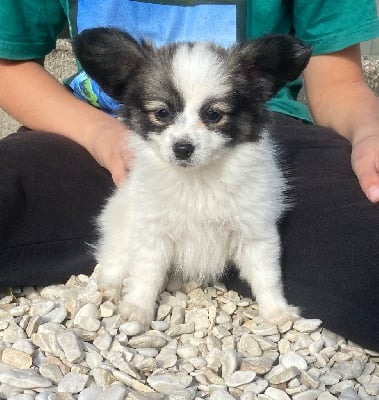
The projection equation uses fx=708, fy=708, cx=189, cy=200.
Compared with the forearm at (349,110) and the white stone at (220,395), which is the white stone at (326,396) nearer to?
the white stone at (220,395)

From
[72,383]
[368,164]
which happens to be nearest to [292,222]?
[368,164]

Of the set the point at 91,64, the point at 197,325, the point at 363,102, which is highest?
the point at 91,64

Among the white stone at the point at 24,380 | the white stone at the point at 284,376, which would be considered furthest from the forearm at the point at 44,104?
the white stone at the point at 284,376

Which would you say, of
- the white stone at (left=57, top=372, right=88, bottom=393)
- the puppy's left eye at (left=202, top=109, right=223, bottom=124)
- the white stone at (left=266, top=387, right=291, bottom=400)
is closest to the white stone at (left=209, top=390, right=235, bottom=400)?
the white stone at (left=266, top=387, right=291, bottom=400)

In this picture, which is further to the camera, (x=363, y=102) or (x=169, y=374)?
(x=363, y=102)

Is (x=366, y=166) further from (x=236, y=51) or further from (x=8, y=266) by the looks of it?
(x=8, y=266)

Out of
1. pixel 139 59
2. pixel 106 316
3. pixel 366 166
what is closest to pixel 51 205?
pixel 106 316
